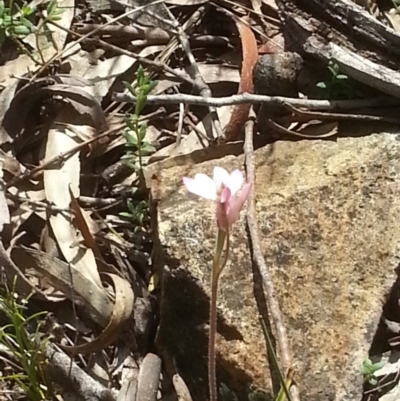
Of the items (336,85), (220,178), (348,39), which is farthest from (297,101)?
(220,178)

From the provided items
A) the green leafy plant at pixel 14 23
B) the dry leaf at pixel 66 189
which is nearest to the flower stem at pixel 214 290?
the dry leaf at pixel 66 189

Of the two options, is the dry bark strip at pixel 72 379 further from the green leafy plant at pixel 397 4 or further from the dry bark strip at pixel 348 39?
the green leafy plant at pixel 397 4

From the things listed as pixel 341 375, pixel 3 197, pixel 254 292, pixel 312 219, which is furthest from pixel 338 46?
pixel 3 197

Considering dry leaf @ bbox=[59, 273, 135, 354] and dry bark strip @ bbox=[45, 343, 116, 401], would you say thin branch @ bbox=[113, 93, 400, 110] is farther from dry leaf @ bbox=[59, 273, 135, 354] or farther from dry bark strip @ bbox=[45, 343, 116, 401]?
dry bark strip @ bbox=[45, 343, 116, 401]

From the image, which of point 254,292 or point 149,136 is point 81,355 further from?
point 149,136

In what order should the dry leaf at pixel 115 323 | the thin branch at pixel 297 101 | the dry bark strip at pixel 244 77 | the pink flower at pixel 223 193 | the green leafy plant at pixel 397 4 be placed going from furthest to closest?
1. the green leafy plant at pixel 397 4
2. the dry bark strip at pixel 244 77
3. the thin branch at pixel 297 101
4. the dry leaf at pixel 115 323
5. the pink flower at pixel 223 193
